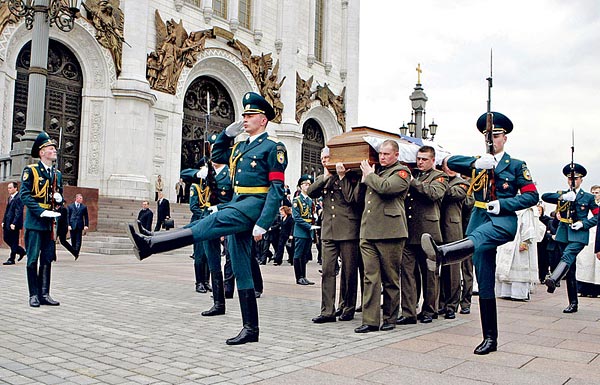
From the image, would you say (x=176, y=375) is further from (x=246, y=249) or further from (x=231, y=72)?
(x=231, y=72)

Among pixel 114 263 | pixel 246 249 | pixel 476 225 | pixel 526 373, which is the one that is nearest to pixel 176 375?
pixel 246 249

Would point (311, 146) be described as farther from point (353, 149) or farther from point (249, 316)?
point (249, 316)

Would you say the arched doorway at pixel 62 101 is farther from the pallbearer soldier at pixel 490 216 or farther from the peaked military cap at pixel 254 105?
the pallbearer soldier at pixel 490 216

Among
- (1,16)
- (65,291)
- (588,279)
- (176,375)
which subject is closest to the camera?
(176,375)

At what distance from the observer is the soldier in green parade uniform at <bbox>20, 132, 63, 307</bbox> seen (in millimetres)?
7035

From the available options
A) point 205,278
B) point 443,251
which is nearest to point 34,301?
point 205,278

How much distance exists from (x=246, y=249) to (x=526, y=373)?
2.51m

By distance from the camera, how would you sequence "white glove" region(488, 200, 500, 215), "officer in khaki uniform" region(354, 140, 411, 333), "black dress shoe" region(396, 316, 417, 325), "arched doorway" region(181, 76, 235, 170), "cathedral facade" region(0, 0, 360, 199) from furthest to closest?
"arched doorway" region(181, 76, 235, 170) < "cathedral facade" region(0, 0, 360, 199) < "black dress shoe" region(396, 316, 417, 325) < "officer in khaki uniform" region(354, 140, 411, 333) < "white glove" region(488, 200, 500, 215)

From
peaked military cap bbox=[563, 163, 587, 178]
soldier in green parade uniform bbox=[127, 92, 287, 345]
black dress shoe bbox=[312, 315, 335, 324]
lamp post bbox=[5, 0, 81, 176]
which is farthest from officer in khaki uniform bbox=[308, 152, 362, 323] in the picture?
lamp post bbox=[5, 0, 81, 176]

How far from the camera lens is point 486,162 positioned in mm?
5164

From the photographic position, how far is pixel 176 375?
410 cm

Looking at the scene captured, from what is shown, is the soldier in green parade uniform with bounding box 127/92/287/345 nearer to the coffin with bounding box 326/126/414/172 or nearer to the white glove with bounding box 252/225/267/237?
the white glove with bounding box 252/225/267/237

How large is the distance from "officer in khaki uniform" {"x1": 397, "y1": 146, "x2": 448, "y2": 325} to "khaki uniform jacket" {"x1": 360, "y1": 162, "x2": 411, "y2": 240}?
1.82ft

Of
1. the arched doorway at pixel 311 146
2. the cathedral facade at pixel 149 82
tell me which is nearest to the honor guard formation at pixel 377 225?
the cathedral facade at pixel 149 82
